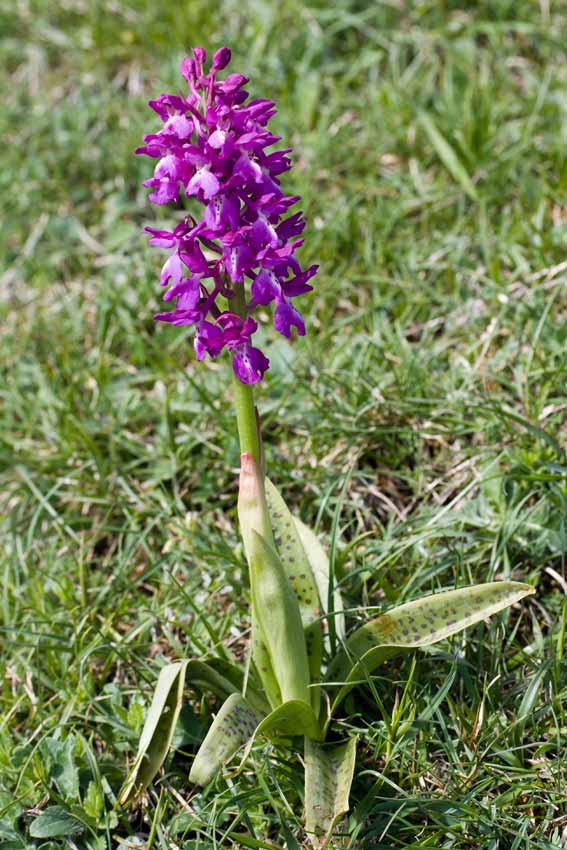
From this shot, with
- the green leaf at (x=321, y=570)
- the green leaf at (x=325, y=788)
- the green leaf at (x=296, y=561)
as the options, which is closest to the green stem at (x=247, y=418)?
the green leaf at (x=296, y=561)

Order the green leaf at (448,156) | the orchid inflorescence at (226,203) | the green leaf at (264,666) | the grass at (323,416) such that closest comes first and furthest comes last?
the orchid inflorescence at (226,203) < the green leaf at (264,666) < the grass at (323,416) < the green leaf at (448,156)

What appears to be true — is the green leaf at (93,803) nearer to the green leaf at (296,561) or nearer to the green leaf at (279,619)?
the green leaf at (279,619)

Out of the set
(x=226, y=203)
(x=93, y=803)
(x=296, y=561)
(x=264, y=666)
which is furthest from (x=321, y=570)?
(x=226, y=203)

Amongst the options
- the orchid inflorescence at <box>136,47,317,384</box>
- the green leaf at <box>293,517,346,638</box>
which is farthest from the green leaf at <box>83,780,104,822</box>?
the orchid inflorescence at <box>136,47,317,384</box>

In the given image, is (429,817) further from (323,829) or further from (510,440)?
(510,440)

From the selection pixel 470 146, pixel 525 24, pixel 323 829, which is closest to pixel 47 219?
pixel 470 146

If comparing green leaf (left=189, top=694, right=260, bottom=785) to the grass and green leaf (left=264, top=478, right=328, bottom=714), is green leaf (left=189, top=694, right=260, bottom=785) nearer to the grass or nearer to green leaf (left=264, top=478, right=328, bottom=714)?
the grass
